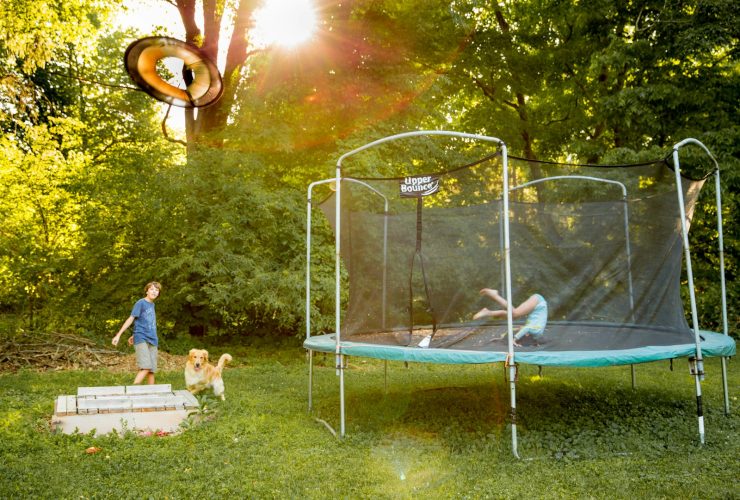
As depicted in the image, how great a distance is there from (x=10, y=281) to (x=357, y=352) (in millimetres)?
8408

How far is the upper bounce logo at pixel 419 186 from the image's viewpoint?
5.07 metres

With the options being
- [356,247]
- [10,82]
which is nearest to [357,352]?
[356,247]

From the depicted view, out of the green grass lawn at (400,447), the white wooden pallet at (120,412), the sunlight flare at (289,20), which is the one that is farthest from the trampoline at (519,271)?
the sunlight flare at (289,20)

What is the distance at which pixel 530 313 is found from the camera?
17.8 feet

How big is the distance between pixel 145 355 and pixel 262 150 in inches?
202

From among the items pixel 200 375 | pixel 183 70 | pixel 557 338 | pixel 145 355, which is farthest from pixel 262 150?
pixel 183 70

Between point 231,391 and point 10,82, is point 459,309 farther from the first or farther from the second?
point 10,82

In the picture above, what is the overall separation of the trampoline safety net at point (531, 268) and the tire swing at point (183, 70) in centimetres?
229

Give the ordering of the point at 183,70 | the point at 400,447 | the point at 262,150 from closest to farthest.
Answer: the point at 183,70
the point at 400,447
the point at 262,150

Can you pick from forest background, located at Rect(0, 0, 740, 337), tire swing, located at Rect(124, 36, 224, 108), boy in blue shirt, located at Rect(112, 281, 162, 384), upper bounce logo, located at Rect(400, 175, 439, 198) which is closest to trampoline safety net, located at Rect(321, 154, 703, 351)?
upper bounce logo, located at Rect(400, 175, 439, 198)

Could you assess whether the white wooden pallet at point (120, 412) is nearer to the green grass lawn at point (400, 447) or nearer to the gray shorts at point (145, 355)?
the green grass lawn at point (400, 447)

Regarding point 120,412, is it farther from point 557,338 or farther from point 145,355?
point 557,338

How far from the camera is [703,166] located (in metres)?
10.3

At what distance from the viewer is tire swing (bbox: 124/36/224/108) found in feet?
10.1
